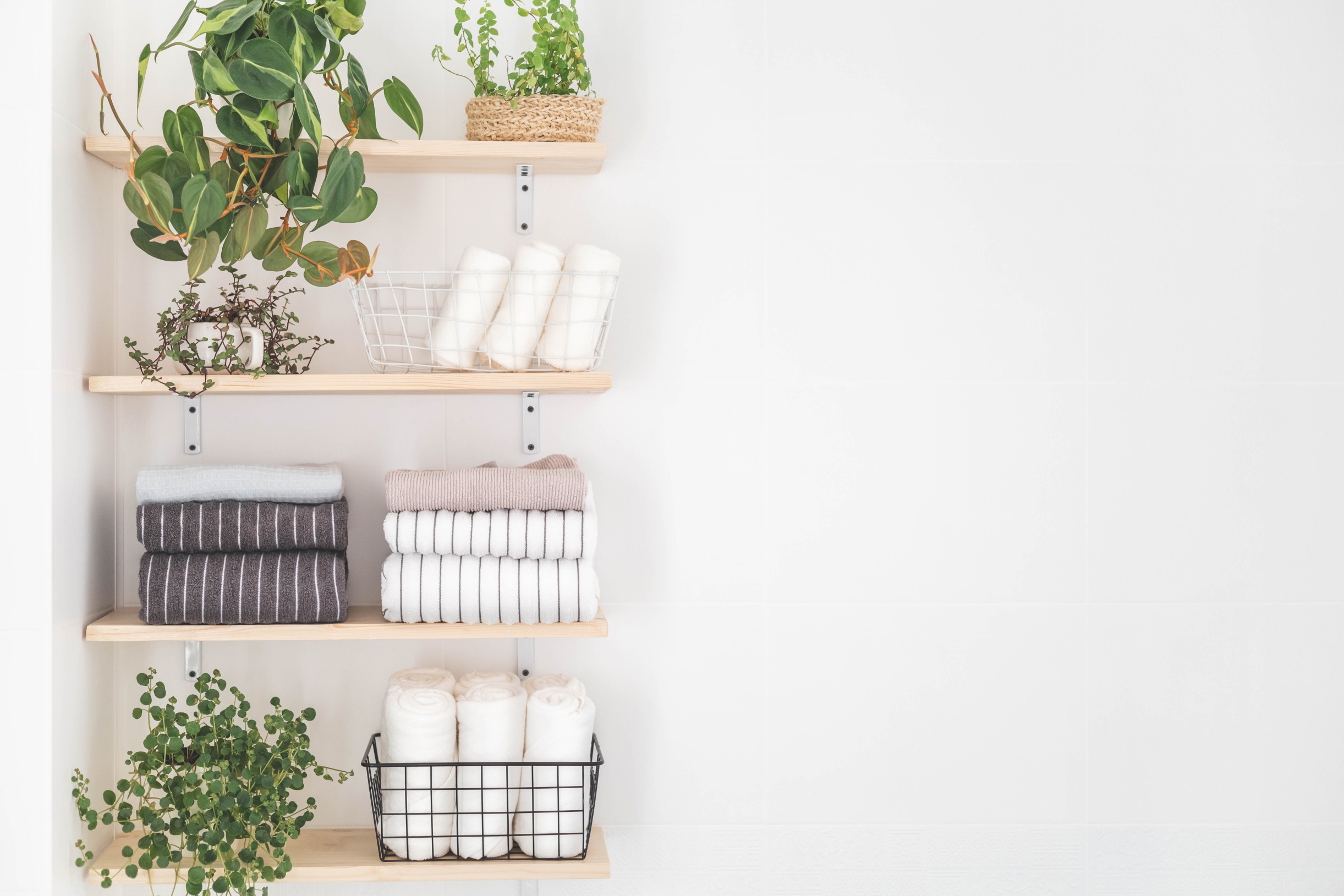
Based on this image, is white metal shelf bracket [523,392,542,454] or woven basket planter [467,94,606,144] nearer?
woven basket planter [467,94,606,144]

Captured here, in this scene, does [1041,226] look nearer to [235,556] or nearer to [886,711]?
[886,711]

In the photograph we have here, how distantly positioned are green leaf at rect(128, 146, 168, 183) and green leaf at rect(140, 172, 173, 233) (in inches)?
0.5

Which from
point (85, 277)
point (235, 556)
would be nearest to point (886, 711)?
point (235, 556)

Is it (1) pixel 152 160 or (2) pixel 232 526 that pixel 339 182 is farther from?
(2) pixel 232 526

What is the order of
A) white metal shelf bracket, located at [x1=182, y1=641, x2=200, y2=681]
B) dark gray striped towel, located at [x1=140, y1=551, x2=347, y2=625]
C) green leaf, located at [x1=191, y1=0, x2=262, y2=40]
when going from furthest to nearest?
white metal shelf bracket, located at [x1=182, y1=641, x2=200, y2=681]
dark gray striped towel, located at [x1=140, y1=551, x2=347, y2=625]
green leaf, located at [x1=191, y1=0, x2=262, y2=40]

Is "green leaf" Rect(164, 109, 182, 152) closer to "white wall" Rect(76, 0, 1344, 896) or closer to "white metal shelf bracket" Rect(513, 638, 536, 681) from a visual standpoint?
"white wall" Rect(76, 0, 1344, 896)

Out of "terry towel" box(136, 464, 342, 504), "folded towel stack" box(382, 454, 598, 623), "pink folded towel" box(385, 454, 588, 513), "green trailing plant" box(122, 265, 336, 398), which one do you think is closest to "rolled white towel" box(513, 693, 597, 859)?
"folded towel stack" box(382, 454, 598, 623)

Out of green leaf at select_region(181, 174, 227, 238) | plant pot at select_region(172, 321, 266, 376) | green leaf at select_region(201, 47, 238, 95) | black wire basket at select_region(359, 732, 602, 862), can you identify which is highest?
green leaf at select_region(201, 47, 238, 95)

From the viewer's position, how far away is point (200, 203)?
1018 millimetres

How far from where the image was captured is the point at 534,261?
1.08 metres

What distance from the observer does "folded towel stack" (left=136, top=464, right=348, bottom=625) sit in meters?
1.08

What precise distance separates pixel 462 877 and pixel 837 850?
1.65 ft

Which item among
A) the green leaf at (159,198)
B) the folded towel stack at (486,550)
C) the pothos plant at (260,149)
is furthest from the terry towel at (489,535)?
the green leaf at (159,198)

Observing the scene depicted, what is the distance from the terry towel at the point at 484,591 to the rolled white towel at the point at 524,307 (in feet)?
0.78
